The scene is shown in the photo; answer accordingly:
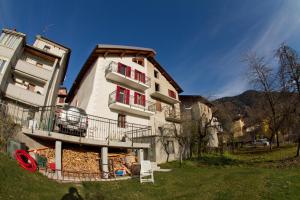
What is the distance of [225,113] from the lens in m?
35.5

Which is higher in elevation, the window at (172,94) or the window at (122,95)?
the window at (172,94)

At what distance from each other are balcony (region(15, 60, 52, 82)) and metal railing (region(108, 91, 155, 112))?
26.6 feet

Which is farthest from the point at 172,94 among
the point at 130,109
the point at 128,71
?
the point at 130,109

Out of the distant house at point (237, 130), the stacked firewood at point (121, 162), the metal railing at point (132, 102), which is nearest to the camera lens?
the stacked firewood at point (121, 162)

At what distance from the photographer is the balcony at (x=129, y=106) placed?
71.5 ft

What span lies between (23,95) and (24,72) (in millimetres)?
3515

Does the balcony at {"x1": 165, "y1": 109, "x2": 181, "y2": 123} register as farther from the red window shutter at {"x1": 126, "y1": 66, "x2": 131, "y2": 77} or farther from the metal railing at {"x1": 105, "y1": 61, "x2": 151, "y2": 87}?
the red window shutter at {"x1": 126, "y1": 66, "x2": 131, "y2": 77}

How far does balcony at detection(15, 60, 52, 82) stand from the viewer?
22219 millimetres

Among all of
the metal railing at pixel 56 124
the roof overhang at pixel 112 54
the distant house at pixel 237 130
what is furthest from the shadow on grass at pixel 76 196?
the distant house at pixel 237 130

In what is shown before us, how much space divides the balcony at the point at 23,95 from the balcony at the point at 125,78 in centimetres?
734

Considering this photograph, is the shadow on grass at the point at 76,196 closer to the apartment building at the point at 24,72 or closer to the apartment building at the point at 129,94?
the apartment building at the point at 129,94

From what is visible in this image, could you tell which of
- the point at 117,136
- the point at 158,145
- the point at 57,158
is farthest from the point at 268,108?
the point at 57,158

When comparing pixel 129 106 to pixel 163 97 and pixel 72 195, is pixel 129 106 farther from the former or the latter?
pixel 72 195

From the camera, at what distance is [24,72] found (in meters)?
22.5
